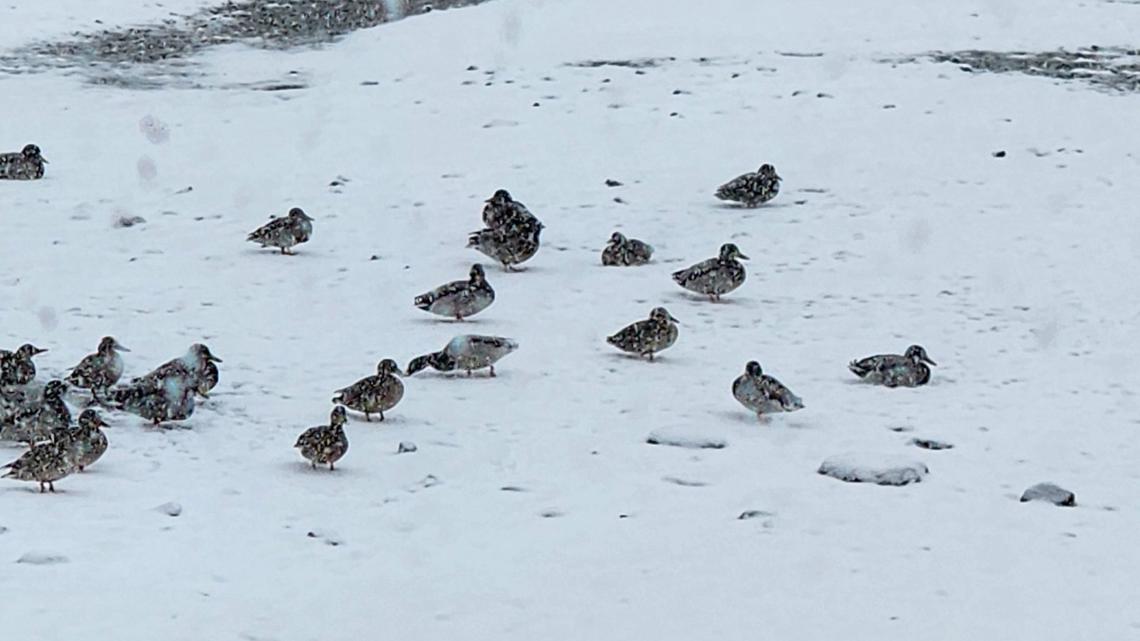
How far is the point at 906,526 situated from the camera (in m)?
6.93

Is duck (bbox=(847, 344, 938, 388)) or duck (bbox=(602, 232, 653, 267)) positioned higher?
duck (bbox=(847, 344, 938, 388))

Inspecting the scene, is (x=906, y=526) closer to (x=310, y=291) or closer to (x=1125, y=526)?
(x=1125, y=526)

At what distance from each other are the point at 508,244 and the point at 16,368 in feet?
13.0

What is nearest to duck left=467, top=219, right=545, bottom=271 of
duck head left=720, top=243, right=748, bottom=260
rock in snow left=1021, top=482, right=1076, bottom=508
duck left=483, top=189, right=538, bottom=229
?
duck left=483, top=189, right=538, bottom=229

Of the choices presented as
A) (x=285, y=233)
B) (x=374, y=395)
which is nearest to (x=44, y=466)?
(x=374, y=395)

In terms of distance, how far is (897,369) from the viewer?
30.3 feet

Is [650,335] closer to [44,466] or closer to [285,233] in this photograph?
[285,233]

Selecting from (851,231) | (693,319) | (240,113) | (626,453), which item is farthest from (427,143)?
(626,453)

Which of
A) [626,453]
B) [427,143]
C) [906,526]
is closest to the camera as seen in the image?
[906,526]

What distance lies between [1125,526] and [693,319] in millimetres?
3928

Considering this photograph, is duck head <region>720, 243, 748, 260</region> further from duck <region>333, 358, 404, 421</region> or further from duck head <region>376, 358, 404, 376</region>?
duck <region>333, 358, 404, 421</region>

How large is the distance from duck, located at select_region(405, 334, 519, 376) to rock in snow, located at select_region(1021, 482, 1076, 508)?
3067mm

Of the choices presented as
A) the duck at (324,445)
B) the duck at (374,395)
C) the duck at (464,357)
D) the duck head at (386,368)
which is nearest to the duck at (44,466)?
the duck at (324,445)

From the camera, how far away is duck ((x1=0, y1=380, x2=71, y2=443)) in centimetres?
762
